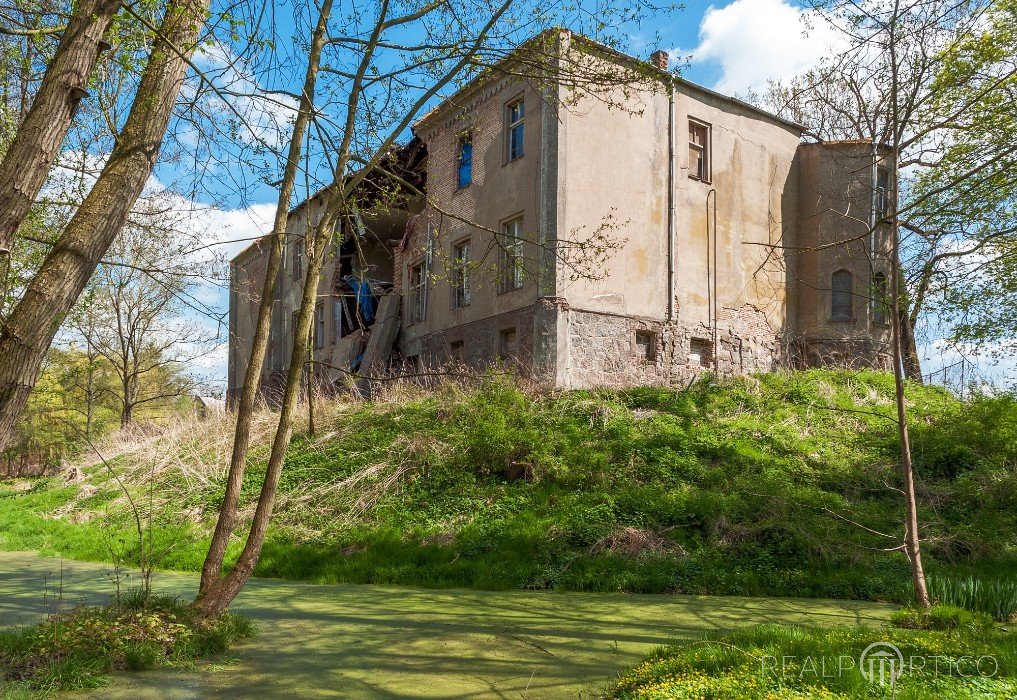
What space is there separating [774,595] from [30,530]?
50.6 ft

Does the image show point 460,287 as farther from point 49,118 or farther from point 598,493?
point 49,118

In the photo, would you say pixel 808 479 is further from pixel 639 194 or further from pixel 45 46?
pixel 45 46

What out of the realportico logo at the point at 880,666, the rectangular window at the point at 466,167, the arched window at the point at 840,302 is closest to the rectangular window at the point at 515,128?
the rectangular window at the point at 466,167

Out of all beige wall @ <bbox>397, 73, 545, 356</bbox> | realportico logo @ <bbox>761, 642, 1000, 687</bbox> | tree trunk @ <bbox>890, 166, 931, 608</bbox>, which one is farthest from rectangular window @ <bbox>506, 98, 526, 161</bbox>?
realportico logo @ <bbox>761, 642, 1000, 687</bbox>

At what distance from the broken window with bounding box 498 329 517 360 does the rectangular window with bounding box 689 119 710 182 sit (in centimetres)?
743

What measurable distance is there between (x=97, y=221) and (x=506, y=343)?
1564cm

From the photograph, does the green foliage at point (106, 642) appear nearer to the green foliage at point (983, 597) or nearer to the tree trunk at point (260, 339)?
the tree trunk at point (260, 339)

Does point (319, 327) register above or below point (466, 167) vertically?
below

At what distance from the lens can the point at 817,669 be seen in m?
5.17

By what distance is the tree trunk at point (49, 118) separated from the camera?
17.3ft

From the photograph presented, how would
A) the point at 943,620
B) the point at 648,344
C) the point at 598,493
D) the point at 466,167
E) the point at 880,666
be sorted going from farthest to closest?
the point at 466,167
the point at 648,344
the point at 598,493
the point at 943,620
the point at 880,666

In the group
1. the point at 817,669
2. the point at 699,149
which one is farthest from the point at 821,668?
the point at 699,149

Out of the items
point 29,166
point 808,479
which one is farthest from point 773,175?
point 29,166

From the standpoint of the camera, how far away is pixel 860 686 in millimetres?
4770
